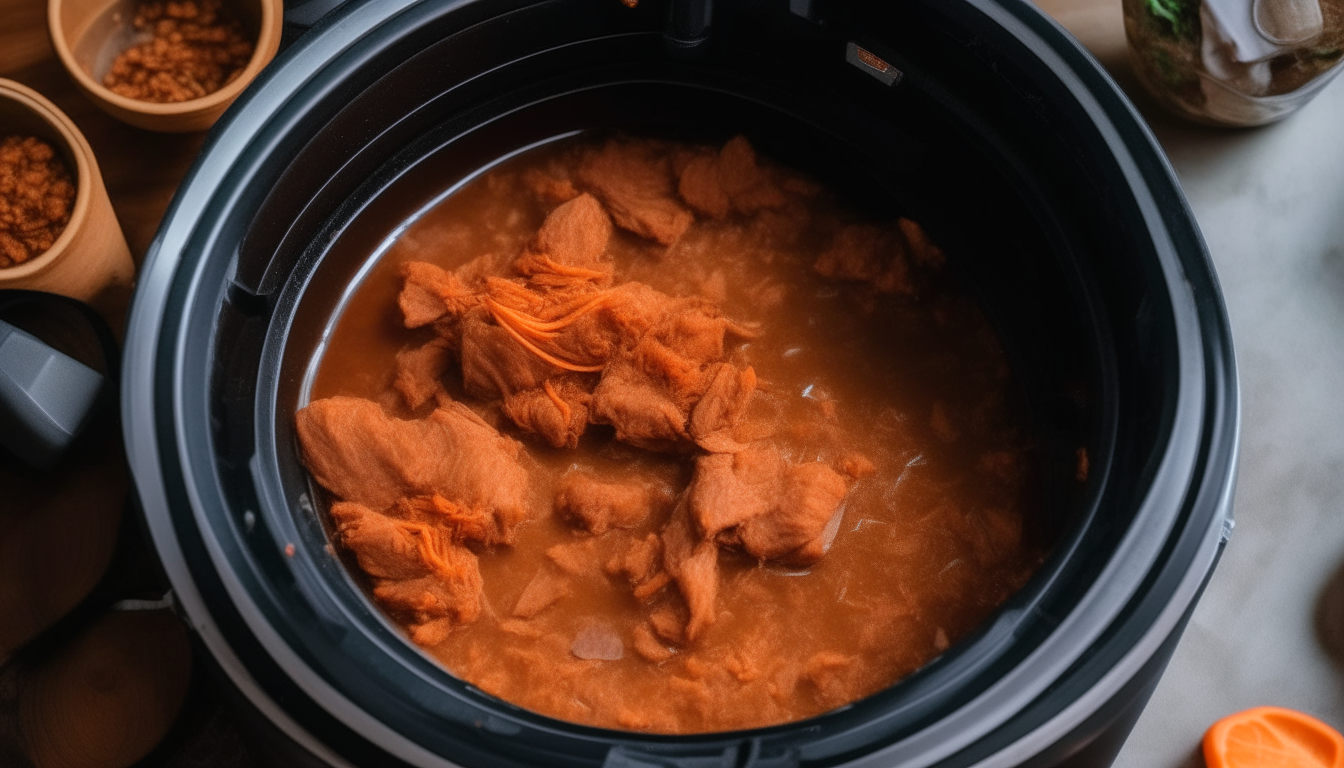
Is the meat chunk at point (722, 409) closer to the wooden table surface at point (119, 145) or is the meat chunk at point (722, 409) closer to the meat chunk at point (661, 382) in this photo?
the meat chunk at point (661, 382)

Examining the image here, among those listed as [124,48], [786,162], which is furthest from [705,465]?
[124,48]

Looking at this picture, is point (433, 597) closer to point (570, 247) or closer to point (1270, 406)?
point (570, 247)

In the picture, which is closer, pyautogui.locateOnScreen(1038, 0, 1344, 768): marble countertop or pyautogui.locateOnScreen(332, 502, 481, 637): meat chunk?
pyautogui.locateOnScreen(332, 502, 481, 637): meat chunk

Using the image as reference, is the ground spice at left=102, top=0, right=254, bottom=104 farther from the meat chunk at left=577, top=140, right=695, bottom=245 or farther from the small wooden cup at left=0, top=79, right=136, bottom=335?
the meat chunk at left=577, top=140, right=695, bottom=245

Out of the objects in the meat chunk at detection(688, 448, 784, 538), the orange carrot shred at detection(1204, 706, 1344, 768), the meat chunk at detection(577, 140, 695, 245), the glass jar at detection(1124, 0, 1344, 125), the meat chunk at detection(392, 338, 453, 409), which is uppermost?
the glass jar at detection(1124, 0, 1344, 125)

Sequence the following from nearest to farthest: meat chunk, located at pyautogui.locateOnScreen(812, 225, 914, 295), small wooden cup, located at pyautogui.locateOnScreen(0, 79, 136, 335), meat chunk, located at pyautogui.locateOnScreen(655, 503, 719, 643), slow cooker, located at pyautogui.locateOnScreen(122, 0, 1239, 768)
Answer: slow cooker, located at pyautogui.locateOnScreen(122, 0, 1239, 768)
meat chunk, located at pyautogui.locateOnScreen(655, 503, 719, 643)
small wooden cup, located at pyautogui.locateOnScreen(0, 79, 136, 335)
meat chunk, located at pyautogui.locateOnScreen(812, 225, 914, 295)

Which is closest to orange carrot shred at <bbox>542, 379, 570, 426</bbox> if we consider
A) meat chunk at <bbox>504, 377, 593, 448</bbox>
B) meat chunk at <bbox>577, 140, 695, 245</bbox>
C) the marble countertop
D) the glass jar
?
meat chunk at <bbox>504, 377, 593, 448</bbox>

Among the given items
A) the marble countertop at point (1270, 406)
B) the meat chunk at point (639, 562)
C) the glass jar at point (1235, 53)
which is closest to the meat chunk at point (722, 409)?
the meat chunk at point (639, 562)
